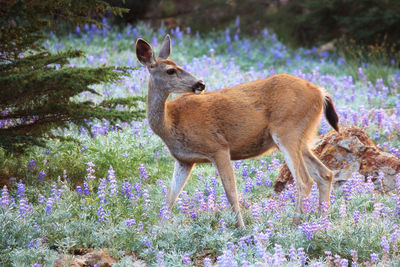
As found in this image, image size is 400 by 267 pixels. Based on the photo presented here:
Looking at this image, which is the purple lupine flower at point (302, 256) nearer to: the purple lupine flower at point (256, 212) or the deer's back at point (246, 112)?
the purple lupine flower at point (256, 212)

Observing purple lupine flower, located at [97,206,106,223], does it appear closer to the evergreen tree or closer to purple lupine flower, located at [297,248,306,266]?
the evergreen tree

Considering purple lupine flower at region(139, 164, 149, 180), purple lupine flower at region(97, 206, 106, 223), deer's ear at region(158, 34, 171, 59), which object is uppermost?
deer's ear at region(158, 34, 171, 59)

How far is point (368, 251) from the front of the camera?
15.7ft

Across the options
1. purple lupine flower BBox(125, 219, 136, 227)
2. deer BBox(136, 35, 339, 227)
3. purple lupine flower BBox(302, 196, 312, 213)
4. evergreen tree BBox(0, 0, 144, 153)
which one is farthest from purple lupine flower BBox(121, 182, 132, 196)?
purple lupine flower BBox(302, 196, 312, 213)

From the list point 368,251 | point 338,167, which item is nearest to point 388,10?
point 338,167

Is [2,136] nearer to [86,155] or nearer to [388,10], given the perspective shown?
[86,155]

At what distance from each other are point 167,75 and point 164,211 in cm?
139

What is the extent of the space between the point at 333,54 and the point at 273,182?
9.63 metres

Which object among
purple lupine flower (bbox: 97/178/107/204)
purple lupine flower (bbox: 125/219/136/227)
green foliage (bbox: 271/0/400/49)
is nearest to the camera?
purple lupine flower (bbox: 125/219/136/227)

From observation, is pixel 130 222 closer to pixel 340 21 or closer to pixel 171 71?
pixel 171 71

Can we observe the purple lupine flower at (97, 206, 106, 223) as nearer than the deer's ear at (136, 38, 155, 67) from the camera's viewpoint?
Yes

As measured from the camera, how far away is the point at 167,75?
18.4ft

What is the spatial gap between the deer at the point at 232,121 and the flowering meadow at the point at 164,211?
0.29m

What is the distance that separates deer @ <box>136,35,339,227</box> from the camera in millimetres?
5598
